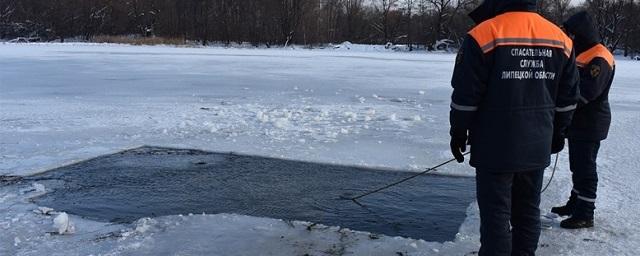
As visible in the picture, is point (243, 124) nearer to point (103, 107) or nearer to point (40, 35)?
point (103, 107)

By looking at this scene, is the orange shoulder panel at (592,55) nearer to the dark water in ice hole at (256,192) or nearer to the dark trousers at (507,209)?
the dark trousers at (507,209)

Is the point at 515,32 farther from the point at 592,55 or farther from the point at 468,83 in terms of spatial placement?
the point at 592,55

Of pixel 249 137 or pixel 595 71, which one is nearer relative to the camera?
pixel 595 71

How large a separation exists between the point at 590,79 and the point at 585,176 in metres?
0.71

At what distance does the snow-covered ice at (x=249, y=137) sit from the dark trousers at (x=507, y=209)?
61 centimetres

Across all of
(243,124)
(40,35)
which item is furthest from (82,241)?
(40,35)

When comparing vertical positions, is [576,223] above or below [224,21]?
below

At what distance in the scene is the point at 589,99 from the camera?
3914mm

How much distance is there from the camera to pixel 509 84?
2.88 m

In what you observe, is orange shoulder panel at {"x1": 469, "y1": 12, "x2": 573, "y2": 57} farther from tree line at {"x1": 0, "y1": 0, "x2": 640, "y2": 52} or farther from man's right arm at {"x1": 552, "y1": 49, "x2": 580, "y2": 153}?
tree line at {"x1": 0, "y1": 0, "x2": 640, "y2": 52}

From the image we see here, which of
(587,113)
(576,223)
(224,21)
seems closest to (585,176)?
(576,223)

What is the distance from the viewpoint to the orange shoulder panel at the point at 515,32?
2826 mm

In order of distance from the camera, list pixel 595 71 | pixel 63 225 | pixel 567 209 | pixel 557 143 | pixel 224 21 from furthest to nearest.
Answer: pixel 224 21 → pixel 567 209 → pixel 63 225 → pixel 595 71 → pixel 557 143

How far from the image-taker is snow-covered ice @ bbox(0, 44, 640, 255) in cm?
385
